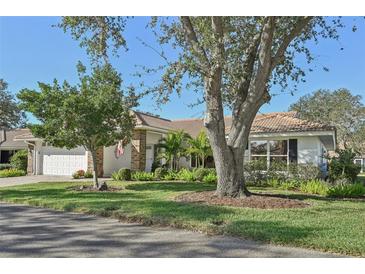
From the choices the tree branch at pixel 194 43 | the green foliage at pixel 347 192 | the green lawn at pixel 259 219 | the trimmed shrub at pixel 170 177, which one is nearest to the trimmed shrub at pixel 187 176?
the trimmed shrub at pixel 170 177

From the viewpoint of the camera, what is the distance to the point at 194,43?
1100cm

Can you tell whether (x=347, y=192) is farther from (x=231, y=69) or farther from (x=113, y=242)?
(x=113, y=242)

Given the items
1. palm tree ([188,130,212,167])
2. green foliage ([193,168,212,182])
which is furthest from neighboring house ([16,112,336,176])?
green foliage ([193,168,212,182])

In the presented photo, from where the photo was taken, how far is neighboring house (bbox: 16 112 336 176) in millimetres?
18625

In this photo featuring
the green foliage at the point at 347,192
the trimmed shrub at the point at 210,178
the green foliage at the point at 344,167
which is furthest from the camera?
the trimmed shrub at the point at 210,178

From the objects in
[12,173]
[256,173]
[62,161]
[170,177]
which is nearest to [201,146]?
[170,177]

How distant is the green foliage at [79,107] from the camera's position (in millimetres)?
13898

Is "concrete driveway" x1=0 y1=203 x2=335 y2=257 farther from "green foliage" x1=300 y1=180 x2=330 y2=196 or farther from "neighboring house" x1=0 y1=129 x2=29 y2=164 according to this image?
"neighboring house" x1=0 y1=129 x2=29 y2=164

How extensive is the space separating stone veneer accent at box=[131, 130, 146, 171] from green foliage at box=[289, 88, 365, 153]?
32.5 meters

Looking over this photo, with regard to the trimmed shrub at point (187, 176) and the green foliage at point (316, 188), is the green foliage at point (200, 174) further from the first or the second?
the green foliage at point (316, 188)

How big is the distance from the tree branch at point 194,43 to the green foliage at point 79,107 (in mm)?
3719

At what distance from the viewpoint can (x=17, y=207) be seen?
1070 cm

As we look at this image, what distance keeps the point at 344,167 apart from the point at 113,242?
1415 cm
